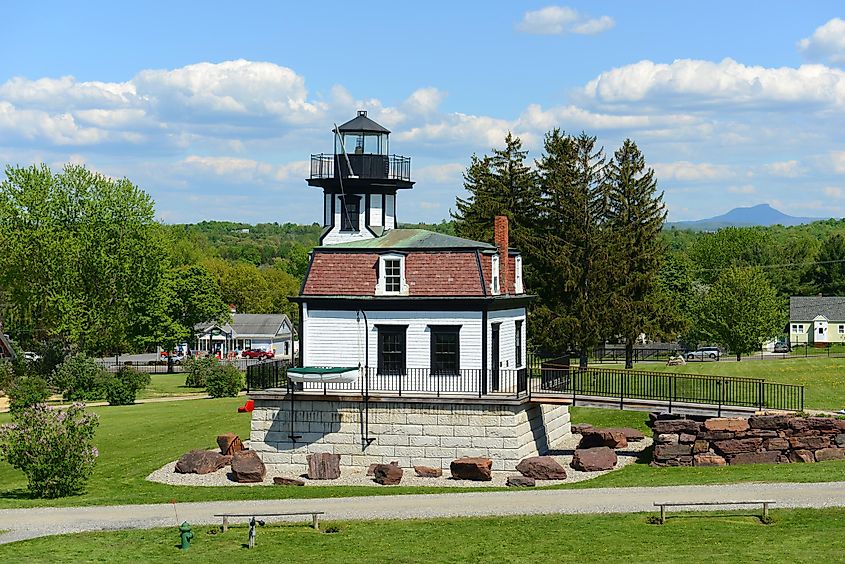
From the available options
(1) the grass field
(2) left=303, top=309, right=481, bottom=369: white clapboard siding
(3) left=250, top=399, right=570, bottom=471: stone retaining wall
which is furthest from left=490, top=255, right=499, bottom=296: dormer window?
(1) the grass field

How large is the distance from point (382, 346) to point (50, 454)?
10.8 meters

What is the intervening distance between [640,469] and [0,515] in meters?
17.4

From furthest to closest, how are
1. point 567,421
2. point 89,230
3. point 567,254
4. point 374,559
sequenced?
point 89,230 → point 567,254 → point 567,421 → point 374,559

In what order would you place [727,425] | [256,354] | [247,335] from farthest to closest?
[247,335] → [256,354] → [727,425]

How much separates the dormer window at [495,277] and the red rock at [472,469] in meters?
6.00

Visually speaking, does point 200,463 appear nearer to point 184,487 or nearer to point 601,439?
point 184,487

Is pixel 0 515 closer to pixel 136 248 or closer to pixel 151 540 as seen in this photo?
pixel 151 540

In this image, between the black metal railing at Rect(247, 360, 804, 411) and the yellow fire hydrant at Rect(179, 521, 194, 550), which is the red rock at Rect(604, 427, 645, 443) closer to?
the black metal railing at Rect(247, 360, 804, 411)

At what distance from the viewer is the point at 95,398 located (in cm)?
6406

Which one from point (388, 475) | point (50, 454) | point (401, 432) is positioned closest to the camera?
point (50, 454)

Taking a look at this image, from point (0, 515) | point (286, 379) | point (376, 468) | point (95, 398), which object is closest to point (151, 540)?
point (0, 515)

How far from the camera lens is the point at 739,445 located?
33.4 meters

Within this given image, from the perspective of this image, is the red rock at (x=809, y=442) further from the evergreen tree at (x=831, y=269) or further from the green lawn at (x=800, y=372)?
the evergreen tree at (x=831, y=269)

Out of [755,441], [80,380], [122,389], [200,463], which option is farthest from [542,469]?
[80,380]
